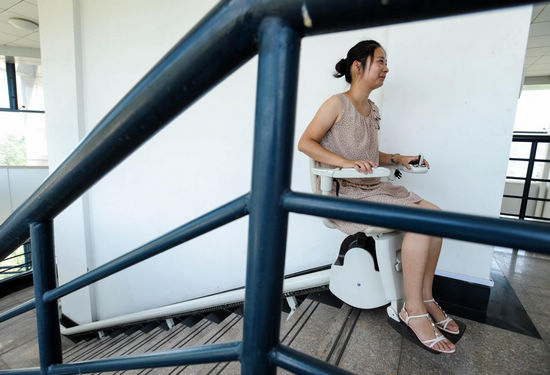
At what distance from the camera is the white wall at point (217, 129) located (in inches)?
55.6

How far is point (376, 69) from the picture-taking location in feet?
4.16

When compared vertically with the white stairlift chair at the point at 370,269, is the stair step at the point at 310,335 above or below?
below

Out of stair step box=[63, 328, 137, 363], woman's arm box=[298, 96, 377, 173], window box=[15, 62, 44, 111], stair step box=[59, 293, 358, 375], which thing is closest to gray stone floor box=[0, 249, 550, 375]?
stair step box=[59, 293, 358, 375]

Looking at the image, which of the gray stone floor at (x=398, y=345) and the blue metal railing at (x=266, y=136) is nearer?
the blue metal railing at (x=266, y=136)

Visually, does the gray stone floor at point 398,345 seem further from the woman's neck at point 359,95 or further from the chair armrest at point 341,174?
the woman's neck at point 359,95

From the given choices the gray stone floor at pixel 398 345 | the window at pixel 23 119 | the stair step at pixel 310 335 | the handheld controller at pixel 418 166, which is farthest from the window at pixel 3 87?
the handheld controller at pixel 418 166

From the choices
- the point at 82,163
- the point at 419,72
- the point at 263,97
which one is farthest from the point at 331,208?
the point at 419,72

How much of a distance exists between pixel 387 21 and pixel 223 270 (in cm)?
232

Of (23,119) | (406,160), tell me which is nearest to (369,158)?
(406,160)

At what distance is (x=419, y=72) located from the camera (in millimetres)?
1526

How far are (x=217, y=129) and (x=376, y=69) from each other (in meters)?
1.32

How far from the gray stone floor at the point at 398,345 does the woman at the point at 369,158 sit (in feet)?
0.23

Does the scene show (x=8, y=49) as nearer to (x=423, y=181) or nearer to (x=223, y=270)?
(x=223, y=270)

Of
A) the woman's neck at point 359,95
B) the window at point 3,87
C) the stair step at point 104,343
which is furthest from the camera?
the window at point 3,87
